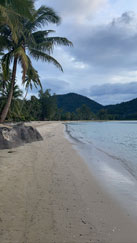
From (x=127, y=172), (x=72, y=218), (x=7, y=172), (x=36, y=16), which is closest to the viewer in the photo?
(x=72, y=218)

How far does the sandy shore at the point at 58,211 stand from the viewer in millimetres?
1938

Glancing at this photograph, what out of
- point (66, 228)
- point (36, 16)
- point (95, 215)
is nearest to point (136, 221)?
point (95, 215)

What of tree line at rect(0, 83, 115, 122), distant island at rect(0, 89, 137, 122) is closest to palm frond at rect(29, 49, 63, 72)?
distant island at rect(0, 89, 137, 122)

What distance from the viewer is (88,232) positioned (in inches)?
79.6

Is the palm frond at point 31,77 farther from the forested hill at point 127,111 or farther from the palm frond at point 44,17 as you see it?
the forested hill at point 127,111

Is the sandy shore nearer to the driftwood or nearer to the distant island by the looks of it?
the driftwood

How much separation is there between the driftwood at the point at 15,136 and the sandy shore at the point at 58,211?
3.28 m

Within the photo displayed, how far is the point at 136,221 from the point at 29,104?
2268 inches

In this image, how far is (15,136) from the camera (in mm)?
8086

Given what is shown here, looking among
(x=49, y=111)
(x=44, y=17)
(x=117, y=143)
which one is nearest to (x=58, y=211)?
(x=117, y=143)

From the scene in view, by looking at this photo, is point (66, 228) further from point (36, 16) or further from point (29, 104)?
point (29, 104)

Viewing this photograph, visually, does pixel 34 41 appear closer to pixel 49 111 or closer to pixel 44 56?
pixel 44 56

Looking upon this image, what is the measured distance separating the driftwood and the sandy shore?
10.8 ft

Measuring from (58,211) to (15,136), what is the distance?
6189mm
